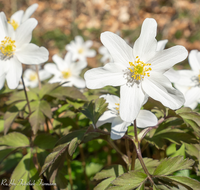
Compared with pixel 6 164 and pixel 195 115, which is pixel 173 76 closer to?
pixel 195 115

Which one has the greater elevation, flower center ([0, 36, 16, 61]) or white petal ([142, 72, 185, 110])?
flower center ([0, 36, 16, 61])

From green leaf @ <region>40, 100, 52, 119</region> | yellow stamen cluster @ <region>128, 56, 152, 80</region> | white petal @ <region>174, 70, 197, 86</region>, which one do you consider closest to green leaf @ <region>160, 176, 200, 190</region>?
yellow stamen cluster @ <region>128, 56, 152, 80</region>

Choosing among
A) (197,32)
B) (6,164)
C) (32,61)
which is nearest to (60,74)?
(32,61)

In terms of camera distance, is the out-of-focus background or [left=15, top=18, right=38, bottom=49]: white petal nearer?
[left=15, top=18, right=38, bottom=49]: white petal

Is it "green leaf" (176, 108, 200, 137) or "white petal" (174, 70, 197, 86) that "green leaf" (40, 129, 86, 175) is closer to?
"green leaf" (176, 108, 200, 137)

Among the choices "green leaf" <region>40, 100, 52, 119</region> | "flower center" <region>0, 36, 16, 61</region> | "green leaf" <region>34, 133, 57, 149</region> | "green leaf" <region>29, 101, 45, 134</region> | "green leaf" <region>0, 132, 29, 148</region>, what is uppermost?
"flower center" <region>0, 36, 16, 61</region>

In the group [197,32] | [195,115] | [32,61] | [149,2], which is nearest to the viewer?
[195,115]
